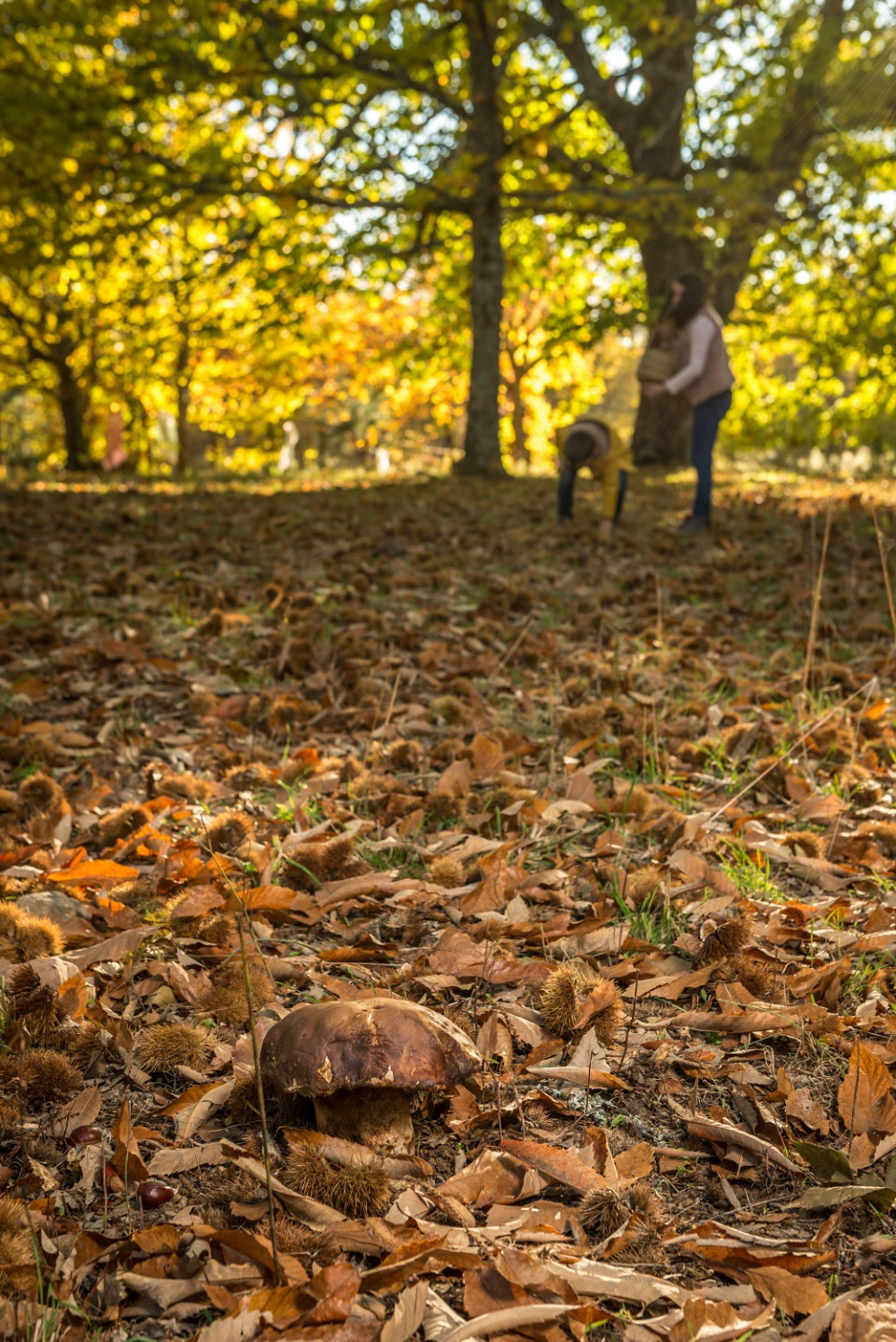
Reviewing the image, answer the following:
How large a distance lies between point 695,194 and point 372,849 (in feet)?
34.8

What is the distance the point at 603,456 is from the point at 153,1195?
7.12 m

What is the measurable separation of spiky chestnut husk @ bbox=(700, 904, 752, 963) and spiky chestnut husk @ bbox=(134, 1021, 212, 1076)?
1.11m

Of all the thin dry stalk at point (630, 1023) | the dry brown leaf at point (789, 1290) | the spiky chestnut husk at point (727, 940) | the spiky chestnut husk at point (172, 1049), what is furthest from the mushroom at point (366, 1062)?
the spiky chestnut husk at point (727, 940)

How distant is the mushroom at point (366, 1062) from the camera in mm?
1558

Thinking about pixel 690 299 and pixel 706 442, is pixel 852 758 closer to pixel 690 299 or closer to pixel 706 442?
pixel 706 442

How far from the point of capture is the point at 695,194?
1109cm

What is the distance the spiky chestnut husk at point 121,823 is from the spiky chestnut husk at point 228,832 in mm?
215

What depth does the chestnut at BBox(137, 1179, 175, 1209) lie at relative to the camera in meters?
1.53

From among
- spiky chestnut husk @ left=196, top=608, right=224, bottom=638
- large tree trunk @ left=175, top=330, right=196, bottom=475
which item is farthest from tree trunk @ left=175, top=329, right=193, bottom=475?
spiky chestnut husk @ left=196, top=608, right=224, bottom=638

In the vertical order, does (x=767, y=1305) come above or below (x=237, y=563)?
below

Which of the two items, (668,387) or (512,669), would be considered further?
(668,387)

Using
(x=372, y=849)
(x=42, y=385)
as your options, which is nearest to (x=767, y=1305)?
(x=372, y=849)

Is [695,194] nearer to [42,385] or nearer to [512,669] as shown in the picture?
[512,669]

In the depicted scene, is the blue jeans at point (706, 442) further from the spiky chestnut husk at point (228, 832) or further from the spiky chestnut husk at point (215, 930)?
the spiky chestnut husk at point (215, 930)
